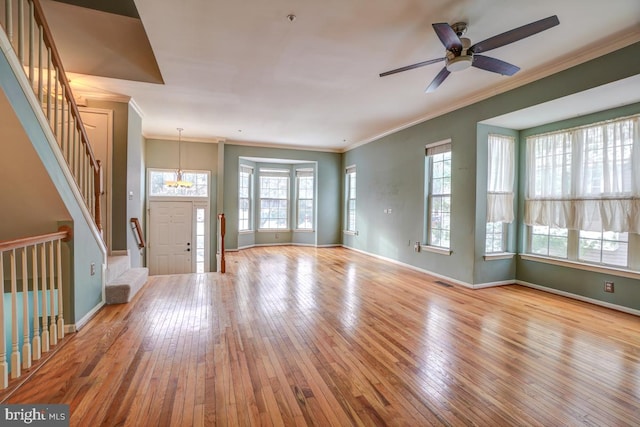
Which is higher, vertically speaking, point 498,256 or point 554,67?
point 554,67

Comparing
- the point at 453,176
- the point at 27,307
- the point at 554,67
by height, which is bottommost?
the point at 27,307

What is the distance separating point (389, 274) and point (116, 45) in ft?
17.5

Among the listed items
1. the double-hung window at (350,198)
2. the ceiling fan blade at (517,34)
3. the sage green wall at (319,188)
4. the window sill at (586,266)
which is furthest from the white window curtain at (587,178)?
the sage green wall at (319,188)

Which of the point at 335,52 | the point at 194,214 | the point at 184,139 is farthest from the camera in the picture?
the point at 184,139

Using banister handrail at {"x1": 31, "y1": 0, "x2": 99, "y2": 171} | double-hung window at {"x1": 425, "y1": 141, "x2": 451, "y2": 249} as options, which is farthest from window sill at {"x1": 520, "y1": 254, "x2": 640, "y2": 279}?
banister handrail at {"x1": 31, "y1": 0, "x2": 99, "y2": 171}

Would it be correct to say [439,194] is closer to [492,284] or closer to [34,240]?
[492,284]

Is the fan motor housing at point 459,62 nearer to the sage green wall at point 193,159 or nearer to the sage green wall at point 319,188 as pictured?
the sage green wall at point 319,188

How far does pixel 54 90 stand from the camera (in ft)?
10.8

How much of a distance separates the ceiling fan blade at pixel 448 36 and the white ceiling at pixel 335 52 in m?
0.27

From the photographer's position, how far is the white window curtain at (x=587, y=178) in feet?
11.5

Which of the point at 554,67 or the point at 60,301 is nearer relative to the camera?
the point at 60,301

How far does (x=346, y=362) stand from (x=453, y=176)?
375 centimetres

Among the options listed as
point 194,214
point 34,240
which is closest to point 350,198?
point 194,214

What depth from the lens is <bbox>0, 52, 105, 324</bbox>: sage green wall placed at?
6.75ft
